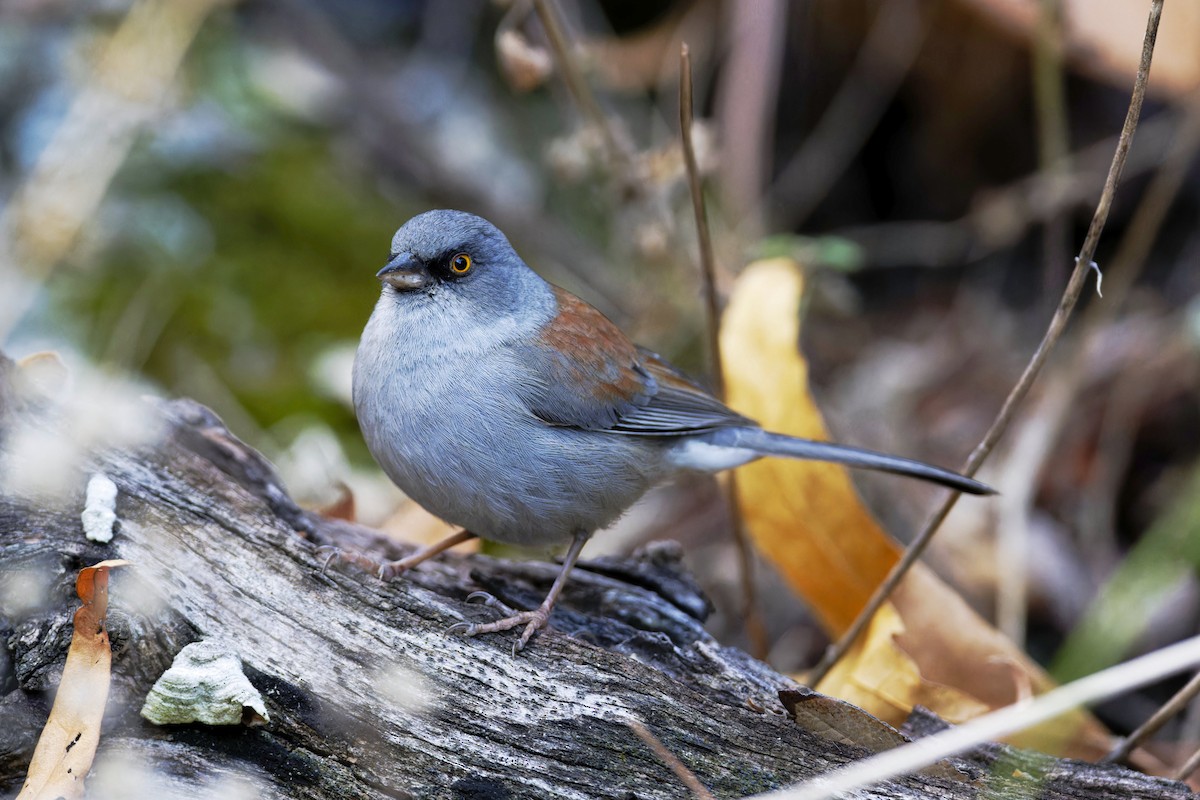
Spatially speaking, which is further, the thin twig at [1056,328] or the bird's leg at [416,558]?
the bird's leg at [416,558]

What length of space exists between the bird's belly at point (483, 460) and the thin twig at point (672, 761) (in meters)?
0.76

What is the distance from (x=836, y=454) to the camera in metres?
3.27

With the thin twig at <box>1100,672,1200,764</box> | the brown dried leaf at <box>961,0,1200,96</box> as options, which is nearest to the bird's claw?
the thin twig at <box>1100,672,1200,764</box>

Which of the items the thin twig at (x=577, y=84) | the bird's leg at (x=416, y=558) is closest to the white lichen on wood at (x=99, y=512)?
the bird's leg at (x=416, y=558)

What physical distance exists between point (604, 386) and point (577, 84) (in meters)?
1.22

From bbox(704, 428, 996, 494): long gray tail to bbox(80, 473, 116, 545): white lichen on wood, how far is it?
1.74m

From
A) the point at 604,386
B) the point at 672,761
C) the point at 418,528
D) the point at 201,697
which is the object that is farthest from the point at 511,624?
the point at 418,528

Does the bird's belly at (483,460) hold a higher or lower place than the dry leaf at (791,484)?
lower

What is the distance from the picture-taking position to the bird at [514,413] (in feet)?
9.71

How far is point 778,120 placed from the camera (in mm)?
6672

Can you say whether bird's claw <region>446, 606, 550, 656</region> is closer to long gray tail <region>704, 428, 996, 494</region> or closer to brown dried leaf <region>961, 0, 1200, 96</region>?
long gray tail <region>704, 428, 996, 494</region>

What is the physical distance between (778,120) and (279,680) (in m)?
5.14

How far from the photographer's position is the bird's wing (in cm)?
320

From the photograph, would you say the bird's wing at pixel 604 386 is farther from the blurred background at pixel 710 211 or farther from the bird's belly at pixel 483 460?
the blurred background at pixel 710 211
